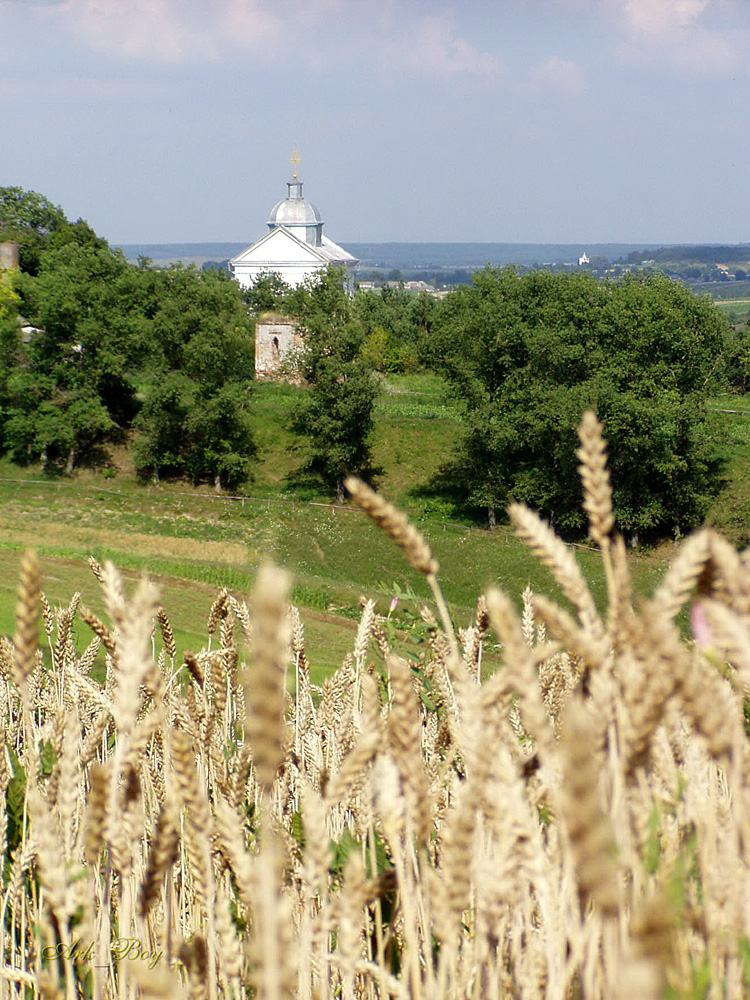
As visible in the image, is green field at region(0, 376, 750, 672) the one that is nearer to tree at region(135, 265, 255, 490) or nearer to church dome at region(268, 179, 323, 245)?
tree at region(135, 265, 255, 490)

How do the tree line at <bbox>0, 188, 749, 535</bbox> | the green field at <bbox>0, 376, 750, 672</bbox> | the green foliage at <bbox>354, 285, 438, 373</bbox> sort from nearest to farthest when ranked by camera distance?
1. the green field at <bbox>0, 376, 750, 672</bbox>
2. the tree line at <bbox>0, 188, 749, 535</bbox>
3. the green foliage at <bbox>354, 285, 438, 373</bbox>

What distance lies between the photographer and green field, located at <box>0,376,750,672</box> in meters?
23.8

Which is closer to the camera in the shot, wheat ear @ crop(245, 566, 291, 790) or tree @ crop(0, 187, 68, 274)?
wheat ear @ crop(245, 566, 291, 790)

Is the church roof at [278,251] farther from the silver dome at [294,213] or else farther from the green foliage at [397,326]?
the green foliage at [397,326]

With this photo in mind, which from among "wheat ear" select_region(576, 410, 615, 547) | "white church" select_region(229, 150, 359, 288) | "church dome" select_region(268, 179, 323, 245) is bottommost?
"wheat ear" select_region(576, 410, 615, 547)

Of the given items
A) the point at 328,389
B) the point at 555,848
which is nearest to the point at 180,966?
the point at 555,848

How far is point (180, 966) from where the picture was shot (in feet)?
9.91

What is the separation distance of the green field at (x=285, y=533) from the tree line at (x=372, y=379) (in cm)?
144

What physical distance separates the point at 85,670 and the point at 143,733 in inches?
157

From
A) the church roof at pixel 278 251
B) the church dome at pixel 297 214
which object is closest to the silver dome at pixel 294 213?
the church dome at pixel 297 214

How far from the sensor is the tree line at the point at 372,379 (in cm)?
4075

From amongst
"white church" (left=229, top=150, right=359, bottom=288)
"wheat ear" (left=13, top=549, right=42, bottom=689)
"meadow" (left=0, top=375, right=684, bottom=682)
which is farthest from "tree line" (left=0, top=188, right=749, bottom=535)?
"white church" (left=229, top=150, right=359, bottom=288)

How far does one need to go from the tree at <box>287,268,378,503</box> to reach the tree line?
90 millimetres

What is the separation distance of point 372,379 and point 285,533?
11302 mm
